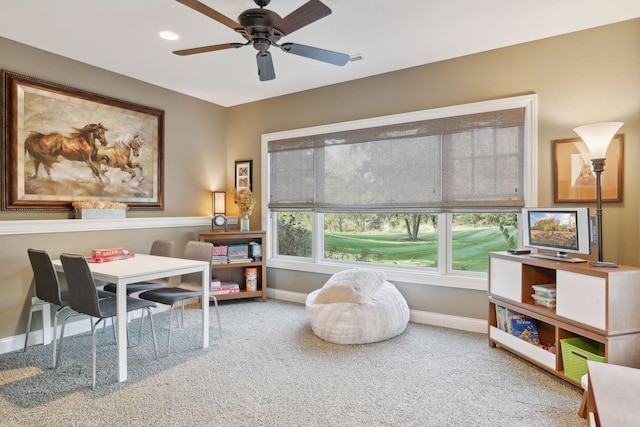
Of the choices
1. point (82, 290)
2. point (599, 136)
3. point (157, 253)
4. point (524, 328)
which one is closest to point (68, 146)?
point (157, 253)

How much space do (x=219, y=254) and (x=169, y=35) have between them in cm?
252

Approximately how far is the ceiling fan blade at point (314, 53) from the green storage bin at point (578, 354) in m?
2.58

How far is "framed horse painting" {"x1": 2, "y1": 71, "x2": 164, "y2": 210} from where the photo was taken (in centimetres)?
318

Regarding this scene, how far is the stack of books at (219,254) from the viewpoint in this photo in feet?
14.9

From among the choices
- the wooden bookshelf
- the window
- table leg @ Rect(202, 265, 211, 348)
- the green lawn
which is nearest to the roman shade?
the window

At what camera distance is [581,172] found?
2975 mm

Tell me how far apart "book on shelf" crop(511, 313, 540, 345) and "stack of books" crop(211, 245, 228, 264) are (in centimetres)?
326

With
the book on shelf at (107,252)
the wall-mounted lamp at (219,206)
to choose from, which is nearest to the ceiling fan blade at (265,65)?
the book on shelf at (107,252)

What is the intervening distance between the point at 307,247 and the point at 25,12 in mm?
3510

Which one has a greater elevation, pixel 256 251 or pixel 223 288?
pixel 256 251

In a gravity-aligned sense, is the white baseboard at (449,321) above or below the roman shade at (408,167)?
below

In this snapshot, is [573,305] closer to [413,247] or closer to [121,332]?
[413,247]

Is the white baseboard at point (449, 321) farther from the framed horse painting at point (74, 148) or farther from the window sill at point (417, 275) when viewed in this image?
the framed horse painting at point (74, 148)

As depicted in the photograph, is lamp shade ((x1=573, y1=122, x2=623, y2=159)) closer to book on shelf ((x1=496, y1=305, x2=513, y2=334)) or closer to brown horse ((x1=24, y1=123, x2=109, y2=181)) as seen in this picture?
book on shelf ((x1=496, y1=305, x2=513, y2=334))
